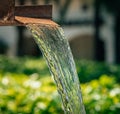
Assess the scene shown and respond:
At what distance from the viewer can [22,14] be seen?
306 cm

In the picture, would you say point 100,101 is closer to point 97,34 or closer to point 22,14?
point 22,14

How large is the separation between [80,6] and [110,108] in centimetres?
2296

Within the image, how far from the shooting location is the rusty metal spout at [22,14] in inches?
111

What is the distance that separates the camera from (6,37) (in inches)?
1107

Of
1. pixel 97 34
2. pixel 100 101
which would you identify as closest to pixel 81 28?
pixel 97 34

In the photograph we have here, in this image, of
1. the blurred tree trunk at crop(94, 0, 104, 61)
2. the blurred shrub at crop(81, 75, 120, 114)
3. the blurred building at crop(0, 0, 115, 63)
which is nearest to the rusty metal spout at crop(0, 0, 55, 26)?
the blurred shrub at crop(81, 75, 120, 114)

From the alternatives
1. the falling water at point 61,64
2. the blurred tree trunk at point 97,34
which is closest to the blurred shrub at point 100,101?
the falling water at point 61,64

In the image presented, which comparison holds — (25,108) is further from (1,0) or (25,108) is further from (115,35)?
(115,35)

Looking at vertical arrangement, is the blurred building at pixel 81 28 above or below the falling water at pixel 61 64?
below

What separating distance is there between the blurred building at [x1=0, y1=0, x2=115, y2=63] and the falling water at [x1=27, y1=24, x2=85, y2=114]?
21.1 m

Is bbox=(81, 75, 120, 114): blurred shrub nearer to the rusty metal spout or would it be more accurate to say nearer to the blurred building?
the rusty metal spout

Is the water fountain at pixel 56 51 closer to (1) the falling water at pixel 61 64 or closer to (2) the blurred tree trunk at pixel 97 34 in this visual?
(1) the falling water at pixel 61 64

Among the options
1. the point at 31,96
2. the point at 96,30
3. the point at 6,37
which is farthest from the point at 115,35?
the point at 31,96

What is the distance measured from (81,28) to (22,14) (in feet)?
77.7
